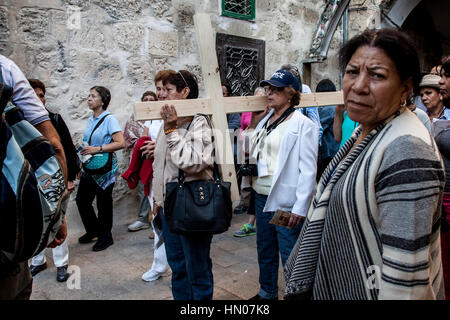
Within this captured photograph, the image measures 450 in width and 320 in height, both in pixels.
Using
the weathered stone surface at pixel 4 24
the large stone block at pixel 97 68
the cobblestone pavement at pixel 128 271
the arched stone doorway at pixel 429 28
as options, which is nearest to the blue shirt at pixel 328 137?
the cobblestone pavement at pixel 128 271

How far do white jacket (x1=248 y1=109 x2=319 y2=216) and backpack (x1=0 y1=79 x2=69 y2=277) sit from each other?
4.78 feet

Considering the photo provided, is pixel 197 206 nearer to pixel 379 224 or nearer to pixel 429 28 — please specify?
pixel 379 224

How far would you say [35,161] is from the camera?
4.20 ft

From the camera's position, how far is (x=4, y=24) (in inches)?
152

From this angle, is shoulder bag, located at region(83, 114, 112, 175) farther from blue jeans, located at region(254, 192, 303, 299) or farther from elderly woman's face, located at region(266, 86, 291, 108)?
elderly woman's face, located at region(266, 86, 291, 108)

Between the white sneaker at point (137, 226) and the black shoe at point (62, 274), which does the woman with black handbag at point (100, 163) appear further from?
the black shoe at point (62, 274)

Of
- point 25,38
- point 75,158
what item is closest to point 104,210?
point 75,158

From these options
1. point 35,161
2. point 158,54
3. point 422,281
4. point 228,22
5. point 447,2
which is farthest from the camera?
point 447,2

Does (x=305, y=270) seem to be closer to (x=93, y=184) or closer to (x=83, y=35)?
(x=93, y=184)

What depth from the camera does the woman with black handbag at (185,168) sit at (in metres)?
2.09

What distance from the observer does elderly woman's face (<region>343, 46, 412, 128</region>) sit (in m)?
1.16

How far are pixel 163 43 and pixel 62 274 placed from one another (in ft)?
10.5

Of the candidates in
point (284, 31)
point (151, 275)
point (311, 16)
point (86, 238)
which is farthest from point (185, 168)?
point (311, 16)

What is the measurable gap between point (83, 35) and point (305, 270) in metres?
4.09
